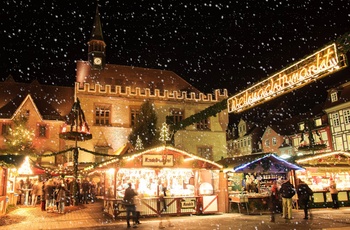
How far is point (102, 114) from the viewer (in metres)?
28.4

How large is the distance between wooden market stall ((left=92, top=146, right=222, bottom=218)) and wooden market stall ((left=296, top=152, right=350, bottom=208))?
5419 mm

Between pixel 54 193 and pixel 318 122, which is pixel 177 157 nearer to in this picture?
pixel 54 193

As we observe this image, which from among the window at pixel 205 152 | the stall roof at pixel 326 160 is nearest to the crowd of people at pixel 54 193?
the window at pixel 205 152

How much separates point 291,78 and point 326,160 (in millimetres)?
10517

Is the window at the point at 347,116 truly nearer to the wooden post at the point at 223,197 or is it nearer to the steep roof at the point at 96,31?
the wooden post at the point at 223,197

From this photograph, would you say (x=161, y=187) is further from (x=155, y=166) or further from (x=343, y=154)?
(x=343, y=154)

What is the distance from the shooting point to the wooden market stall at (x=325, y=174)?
1694 centimetres

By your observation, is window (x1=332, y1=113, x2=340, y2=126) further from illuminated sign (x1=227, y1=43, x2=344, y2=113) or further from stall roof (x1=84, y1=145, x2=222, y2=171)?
illuminated sign (x1=227, y1=43, x2=344, y2=113)

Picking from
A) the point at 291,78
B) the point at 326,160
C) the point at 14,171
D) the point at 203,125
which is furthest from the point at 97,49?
the point at 291,78

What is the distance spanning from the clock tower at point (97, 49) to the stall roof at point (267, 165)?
20690 millimetres

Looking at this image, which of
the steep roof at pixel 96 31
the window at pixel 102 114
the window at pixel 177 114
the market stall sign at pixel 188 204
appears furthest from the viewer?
the steep roof at pixel 96 31

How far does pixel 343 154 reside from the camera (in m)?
18.1

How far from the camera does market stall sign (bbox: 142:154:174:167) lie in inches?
553

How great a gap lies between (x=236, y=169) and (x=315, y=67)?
7.80m
